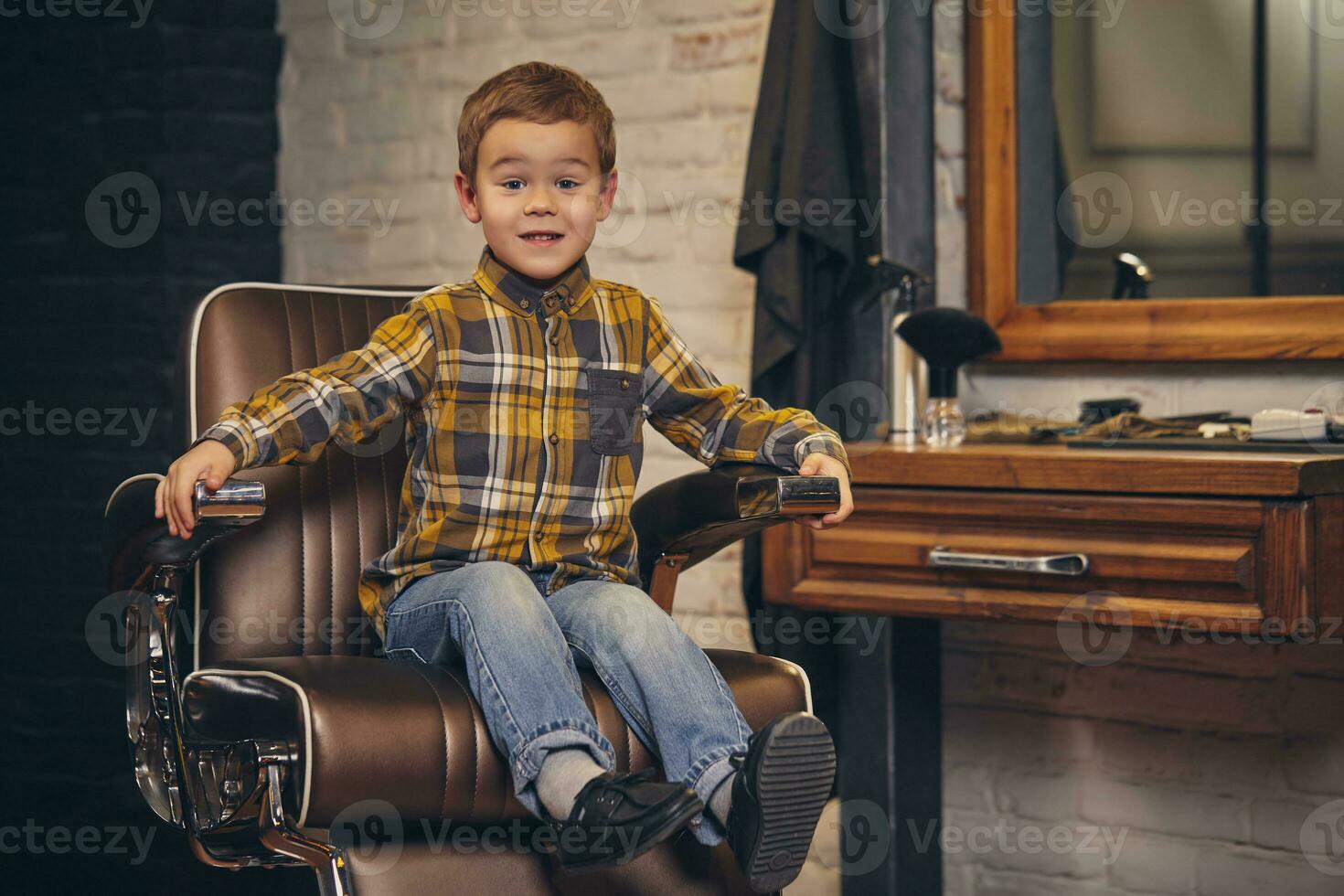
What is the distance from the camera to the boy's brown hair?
1.49m

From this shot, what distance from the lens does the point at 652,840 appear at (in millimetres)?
1124

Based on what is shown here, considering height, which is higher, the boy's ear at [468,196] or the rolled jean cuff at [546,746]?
the boy's ear at [468,196]

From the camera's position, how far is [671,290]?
2.40 metres

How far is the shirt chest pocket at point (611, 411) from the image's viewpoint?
1549 mm

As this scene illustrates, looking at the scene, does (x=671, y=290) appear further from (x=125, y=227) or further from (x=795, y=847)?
(x=795, y=847)

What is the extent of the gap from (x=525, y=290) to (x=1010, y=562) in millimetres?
642

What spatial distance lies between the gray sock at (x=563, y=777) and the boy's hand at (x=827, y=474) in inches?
13.6
